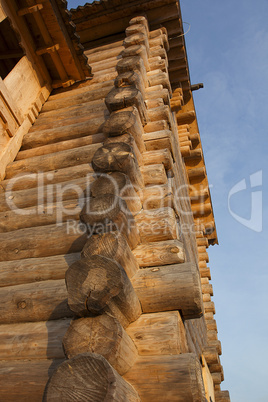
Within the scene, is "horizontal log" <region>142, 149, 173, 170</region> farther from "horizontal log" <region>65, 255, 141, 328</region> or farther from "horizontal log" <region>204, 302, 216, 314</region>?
"horizontal log" <region>204, 302, 216, 314</region>

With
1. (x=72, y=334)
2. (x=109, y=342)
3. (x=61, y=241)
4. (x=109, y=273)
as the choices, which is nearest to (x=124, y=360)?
(x=109, y=342)

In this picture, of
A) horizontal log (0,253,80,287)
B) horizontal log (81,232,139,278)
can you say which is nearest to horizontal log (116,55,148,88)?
horizontal log (0,253,80,287)

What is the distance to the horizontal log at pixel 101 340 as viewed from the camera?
1.84m

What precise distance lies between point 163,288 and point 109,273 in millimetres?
645

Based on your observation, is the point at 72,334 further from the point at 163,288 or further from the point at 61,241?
the point at 61,241

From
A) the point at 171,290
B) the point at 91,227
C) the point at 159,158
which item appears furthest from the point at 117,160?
the point at 171,290

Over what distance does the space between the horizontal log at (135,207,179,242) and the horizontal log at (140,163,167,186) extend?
1.76 feet

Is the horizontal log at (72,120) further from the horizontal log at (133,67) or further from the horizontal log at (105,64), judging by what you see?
the horizontal log at (105,64)

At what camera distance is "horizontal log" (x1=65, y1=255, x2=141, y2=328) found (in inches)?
76.6

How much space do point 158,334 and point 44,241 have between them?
1.46 metres

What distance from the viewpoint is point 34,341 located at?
2.38 metres

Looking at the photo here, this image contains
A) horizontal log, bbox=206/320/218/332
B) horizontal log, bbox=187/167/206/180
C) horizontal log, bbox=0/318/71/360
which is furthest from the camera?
horizontal log, bbox=187/167/206/180

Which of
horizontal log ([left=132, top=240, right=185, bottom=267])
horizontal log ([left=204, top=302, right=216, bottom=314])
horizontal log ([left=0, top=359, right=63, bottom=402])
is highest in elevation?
horizontal log ([left=132, top=240, right=185, bottom=267])

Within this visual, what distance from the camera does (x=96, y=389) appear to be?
1562 mm
